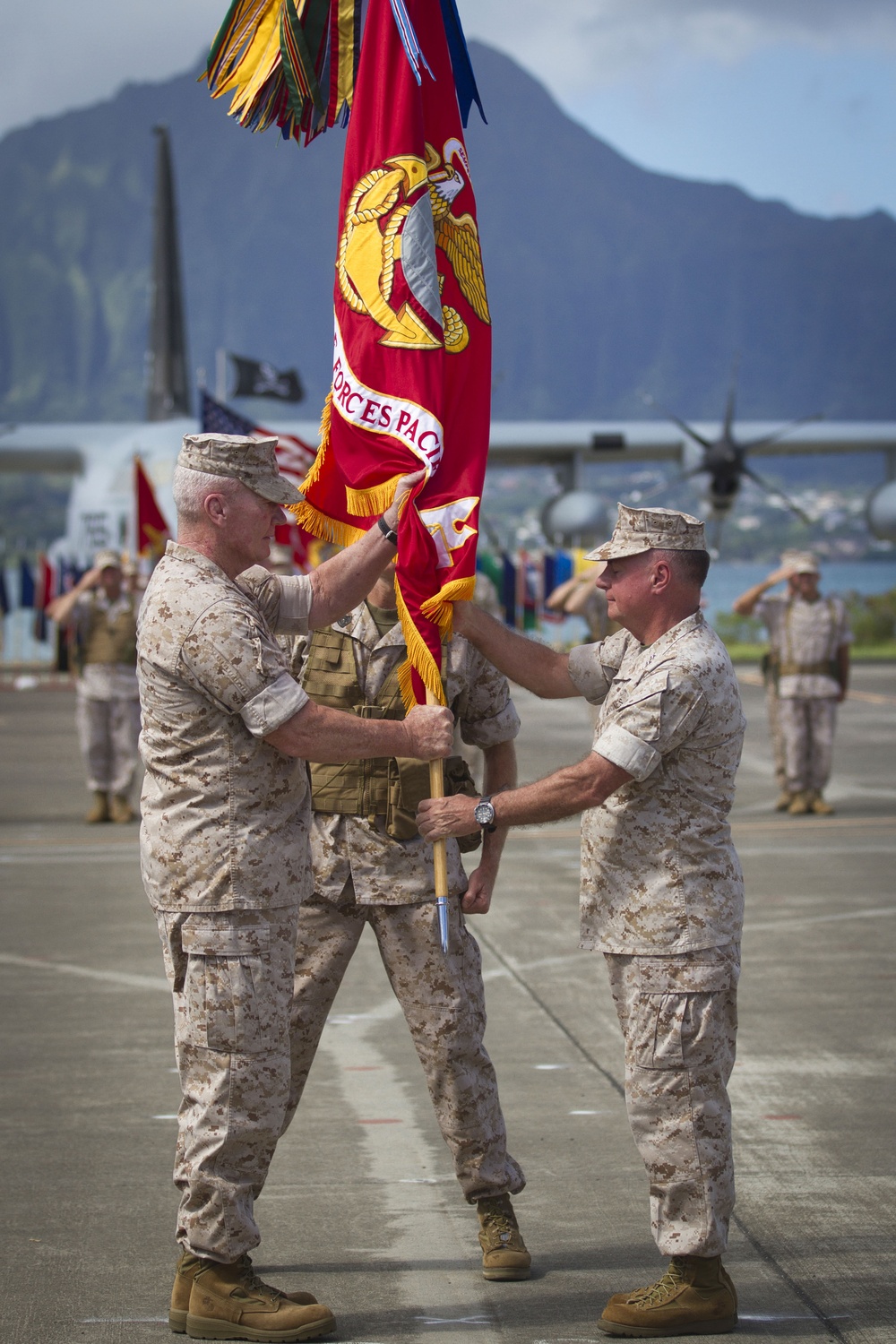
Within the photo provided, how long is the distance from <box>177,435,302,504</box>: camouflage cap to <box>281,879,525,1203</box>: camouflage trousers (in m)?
1.12

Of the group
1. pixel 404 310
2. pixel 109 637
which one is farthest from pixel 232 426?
pixel 404 310

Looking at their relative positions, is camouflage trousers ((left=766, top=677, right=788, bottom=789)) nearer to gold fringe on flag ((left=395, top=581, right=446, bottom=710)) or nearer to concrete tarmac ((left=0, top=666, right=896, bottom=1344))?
concrete tarmac ((left=0, top=666, right=896, bottom=1344))

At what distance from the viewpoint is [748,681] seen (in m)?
30.0

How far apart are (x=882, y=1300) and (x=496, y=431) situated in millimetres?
34749

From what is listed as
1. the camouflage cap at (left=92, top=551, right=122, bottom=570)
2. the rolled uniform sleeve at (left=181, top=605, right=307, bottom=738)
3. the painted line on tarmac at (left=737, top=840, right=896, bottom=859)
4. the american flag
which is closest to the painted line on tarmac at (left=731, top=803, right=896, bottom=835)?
the painted line on tarmac at (left=737, top=840, right=896, bottom=859)

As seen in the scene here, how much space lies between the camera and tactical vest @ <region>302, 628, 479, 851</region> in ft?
14.2

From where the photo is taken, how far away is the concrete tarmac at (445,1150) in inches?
158

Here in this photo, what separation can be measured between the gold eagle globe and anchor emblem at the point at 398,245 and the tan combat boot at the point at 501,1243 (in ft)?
8.06

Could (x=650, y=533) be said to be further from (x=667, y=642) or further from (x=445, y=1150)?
(x=445, y=1150)

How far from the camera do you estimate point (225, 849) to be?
3.86m

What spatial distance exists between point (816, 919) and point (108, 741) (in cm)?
675

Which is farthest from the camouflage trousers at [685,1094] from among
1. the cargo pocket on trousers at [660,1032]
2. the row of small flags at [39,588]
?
the row of small flags at [39,588]

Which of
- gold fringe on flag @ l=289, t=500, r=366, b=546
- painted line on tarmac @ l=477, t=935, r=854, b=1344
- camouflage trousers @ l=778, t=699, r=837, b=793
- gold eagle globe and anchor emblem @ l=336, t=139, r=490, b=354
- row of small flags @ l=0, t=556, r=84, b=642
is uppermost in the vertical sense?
gold eagle globe and anchor emblem @ l=336, t=139, r=490, b=354

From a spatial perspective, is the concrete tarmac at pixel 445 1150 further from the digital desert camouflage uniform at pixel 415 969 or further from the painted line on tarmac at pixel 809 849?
the painted line on tarmac at pixel 809 849
